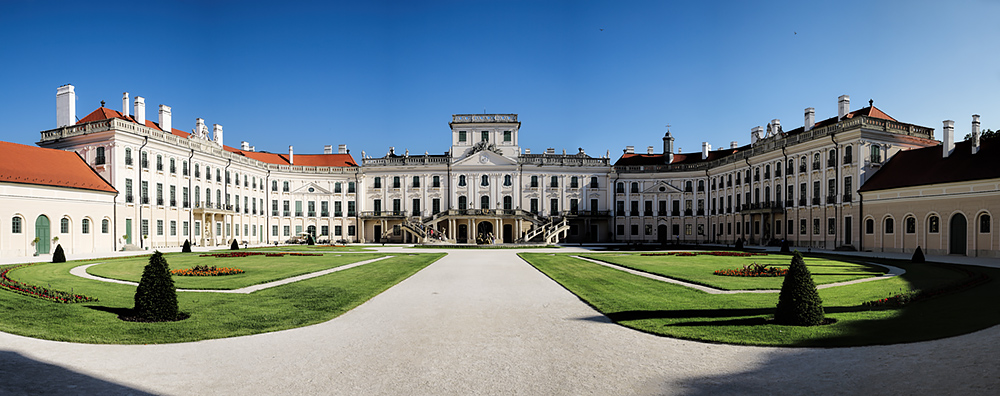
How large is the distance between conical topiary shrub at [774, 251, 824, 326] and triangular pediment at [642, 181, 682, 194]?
6387cm

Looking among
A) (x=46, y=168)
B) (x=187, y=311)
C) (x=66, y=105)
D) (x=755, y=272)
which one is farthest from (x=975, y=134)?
(x=66, y=105)

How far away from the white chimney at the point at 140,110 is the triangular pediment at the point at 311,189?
23.6 m

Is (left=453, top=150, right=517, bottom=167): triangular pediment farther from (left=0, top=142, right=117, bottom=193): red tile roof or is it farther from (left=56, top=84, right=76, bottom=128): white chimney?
(left=56, top=84, right=76, bottom=128): white chimney

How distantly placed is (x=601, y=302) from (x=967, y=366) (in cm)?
793

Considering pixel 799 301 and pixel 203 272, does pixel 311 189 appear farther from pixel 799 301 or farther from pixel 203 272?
pixel 799 301

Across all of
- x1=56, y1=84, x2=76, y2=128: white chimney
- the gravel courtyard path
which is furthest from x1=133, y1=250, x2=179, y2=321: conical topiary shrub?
x1=56, y1=84, x2=76, y2=128: white chimney

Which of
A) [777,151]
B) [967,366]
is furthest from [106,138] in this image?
[777,151]

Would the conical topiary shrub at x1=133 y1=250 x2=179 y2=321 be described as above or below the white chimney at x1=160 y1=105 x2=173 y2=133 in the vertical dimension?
below

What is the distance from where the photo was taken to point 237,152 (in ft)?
221

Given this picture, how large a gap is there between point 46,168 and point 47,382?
4289 centimetres

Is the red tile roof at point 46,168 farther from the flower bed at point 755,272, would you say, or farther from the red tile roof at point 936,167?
the red tile roof at point 936,167

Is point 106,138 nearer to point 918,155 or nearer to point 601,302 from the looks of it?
point 601,302

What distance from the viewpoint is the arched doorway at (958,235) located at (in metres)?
35.2

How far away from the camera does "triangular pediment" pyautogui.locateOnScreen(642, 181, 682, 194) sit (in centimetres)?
7250
